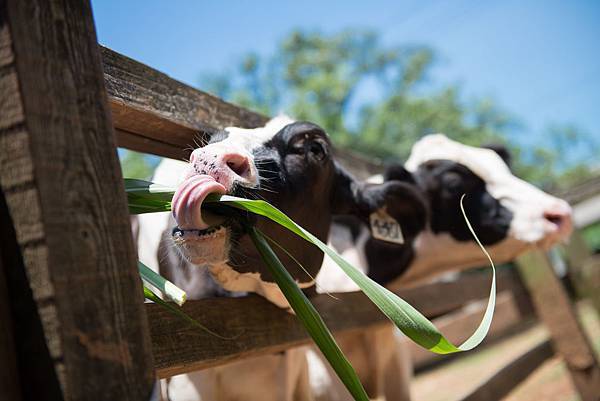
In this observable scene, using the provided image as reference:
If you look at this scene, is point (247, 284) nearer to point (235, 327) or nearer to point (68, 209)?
point (235, 327)

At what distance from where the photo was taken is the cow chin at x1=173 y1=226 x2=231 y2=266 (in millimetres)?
1696

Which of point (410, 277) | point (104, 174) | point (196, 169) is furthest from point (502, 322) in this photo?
point (104, 174)

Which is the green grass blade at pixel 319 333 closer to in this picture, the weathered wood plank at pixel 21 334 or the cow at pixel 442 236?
the weathered wood plank at pixel 21 334

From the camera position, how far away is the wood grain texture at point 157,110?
1.77 m

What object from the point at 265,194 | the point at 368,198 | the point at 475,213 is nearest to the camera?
the point at 265,194

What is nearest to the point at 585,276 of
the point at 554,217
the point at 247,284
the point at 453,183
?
the point at 554,217

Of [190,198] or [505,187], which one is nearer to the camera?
[190,198]

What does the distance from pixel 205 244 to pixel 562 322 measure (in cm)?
319

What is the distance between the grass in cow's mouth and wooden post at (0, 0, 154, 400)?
48 centimetres

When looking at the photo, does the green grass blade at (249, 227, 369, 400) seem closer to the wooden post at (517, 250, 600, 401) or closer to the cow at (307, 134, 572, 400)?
the cow at (307, 134, 572, 400)

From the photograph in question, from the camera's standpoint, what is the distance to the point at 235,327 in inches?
71.5

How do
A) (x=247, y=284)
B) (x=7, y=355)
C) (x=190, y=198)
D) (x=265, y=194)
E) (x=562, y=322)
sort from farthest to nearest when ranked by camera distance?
1. (x=562, y=322)
2. (x=247, y=284)
3. (x=265, y=194)
4. (x=190, y=198)
5. (x=7, y=355)

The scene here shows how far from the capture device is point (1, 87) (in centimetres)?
90

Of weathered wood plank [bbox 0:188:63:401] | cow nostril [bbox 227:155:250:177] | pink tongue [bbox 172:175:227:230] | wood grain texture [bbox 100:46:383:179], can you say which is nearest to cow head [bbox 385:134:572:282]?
wood grain texture [bbox 100:46:383:179]
